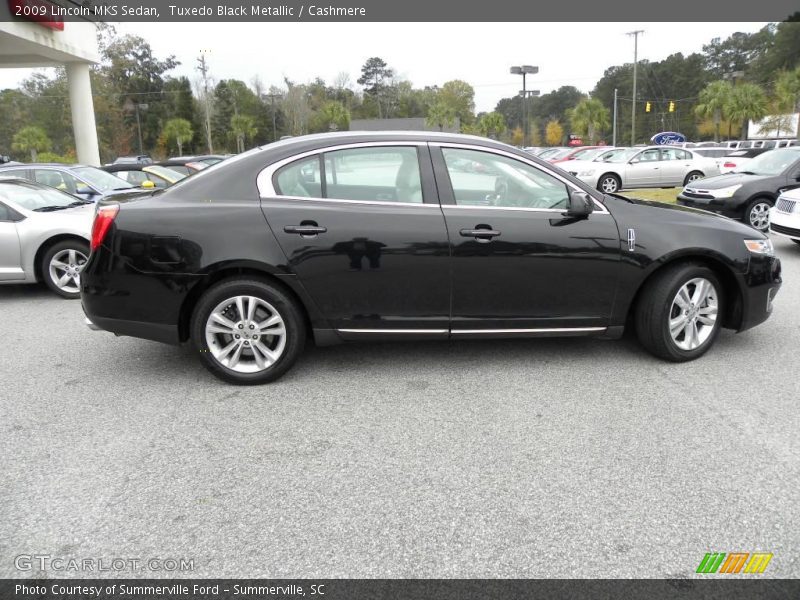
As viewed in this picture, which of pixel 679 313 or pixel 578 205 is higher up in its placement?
pixel 578 205

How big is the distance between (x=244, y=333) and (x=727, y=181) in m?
10.5

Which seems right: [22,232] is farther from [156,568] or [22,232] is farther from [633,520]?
[633,520]

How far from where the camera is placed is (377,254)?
13.6ft

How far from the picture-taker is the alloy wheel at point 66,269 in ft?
23.1

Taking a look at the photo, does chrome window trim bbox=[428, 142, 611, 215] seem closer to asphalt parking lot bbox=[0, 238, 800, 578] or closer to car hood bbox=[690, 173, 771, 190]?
asphalt parking lot bbox=[0, 238, 800, 578]

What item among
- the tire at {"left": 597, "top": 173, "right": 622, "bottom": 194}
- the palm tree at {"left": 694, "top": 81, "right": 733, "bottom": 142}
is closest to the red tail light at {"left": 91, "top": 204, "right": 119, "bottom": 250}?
the tire at {"left": 597, "top": 173, "right": 622, "bottom": 194}

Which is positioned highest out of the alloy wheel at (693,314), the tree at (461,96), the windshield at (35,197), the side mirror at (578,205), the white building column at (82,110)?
the tree at (461,96)

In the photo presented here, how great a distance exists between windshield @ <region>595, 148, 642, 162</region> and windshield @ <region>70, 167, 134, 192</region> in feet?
48.5

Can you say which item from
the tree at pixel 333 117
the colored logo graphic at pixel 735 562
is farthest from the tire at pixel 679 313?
the tree at pixel 333 117

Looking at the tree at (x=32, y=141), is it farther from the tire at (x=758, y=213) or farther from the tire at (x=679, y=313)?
the tire at (x=679, y=313)

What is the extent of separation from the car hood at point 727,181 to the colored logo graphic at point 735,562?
10.2 m

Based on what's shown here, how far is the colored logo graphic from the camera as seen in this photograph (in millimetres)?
2391

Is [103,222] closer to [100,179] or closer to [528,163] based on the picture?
[528,163]

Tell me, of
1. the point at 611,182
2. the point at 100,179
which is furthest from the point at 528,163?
the point at 611,182
